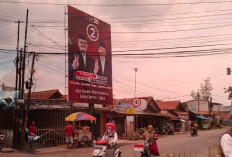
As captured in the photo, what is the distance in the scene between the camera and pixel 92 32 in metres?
23.3

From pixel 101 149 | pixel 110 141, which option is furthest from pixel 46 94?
pixel 101 149

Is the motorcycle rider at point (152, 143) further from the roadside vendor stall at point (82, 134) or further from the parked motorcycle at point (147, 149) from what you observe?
the roadside vendor stall at point (82, 134)

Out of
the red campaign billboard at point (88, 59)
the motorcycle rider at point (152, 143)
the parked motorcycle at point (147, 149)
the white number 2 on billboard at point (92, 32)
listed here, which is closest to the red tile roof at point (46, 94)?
the red campaign billboard at point (88, 59)

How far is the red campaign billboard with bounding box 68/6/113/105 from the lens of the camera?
21.0m

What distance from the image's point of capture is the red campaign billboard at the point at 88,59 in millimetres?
21031

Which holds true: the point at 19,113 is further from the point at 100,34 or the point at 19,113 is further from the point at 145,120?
the point at 145,120

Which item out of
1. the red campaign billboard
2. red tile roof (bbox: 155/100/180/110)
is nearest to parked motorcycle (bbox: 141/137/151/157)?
the red campaign billboard

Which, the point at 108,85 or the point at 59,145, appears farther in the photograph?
the point at 108,85

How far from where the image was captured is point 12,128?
58.4ft

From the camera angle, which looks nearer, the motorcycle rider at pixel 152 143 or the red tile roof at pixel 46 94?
the motorcycle rider at pixel 152 143

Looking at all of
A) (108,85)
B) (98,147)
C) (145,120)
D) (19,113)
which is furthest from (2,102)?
(145,120)

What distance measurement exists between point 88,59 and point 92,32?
8.11ft

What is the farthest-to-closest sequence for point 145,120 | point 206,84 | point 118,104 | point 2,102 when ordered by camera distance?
1. point 206,84
2. point 145,120
3. point 118,104
4. point 2,102

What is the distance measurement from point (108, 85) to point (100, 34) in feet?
14.6
